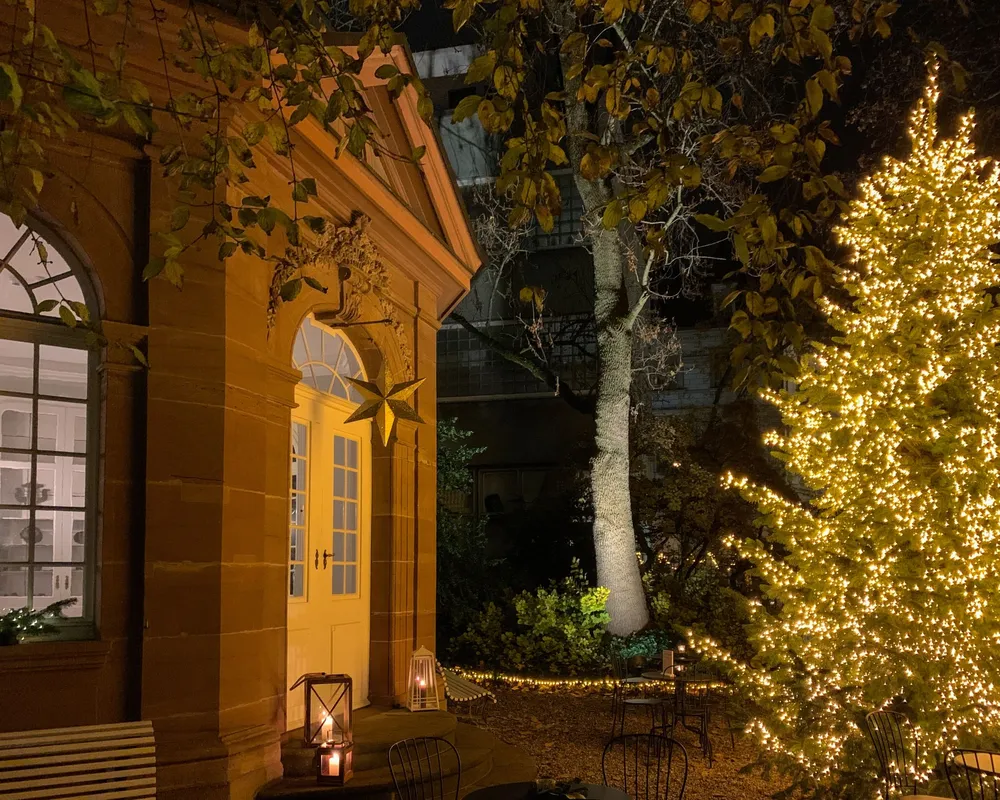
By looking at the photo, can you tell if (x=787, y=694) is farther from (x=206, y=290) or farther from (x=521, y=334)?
(x=521, y=334)

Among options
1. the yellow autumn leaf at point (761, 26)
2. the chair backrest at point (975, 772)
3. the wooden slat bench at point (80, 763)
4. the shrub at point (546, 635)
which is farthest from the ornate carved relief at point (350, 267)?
the shrub at point (546, 635)

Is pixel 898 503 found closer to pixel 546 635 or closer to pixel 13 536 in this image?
pixel 13 536

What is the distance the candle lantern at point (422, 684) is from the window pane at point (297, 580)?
4.98ft

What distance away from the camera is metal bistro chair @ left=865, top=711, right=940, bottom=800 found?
20.8 ft

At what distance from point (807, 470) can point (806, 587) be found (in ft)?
3.17

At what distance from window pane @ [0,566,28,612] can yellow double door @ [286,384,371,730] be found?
7.51ft

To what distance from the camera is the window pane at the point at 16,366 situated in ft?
18.7

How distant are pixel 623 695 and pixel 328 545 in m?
3.71

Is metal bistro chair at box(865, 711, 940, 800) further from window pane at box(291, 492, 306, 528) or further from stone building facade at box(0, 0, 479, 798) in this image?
window pane at box(291, 492, 306, 528)

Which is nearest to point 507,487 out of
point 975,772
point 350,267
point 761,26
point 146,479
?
point 350,267

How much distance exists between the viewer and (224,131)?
19.8 feet

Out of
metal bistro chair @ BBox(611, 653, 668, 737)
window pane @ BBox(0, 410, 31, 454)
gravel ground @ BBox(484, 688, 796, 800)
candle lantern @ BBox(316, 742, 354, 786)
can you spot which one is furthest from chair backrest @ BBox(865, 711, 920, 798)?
window pane @ BBox(0, 410, 31, 454)

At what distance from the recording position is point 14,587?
558cm

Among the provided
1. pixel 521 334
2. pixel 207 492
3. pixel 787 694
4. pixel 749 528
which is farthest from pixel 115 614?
pixel 521 334
